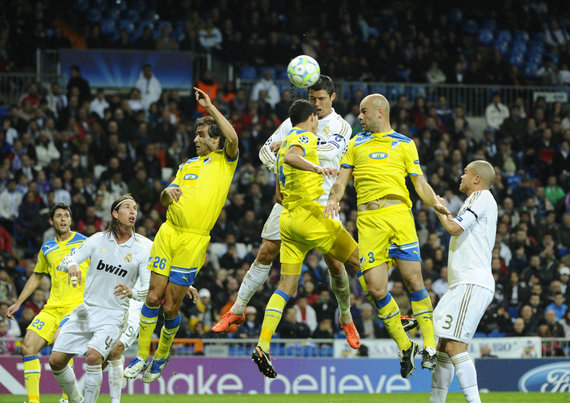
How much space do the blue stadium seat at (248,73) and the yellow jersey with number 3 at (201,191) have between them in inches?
521

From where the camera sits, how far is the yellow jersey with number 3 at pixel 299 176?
9.98 meters

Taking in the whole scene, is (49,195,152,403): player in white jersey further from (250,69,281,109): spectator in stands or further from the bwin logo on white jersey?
(250,69,281,109): spectator in stands

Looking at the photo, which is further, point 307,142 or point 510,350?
point 510,350

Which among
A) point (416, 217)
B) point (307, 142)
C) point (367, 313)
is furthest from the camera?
point (416, 217)

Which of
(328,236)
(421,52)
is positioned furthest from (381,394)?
(421,52)

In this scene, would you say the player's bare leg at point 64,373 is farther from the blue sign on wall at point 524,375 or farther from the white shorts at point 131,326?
the blue sign on wall at point 524,375

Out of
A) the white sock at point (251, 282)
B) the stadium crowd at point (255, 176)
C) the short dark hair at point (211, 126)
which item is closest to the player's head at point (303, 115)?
the short dark hair at point (211, 126)

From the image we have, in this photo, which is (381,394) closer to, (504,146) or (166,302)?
(166,302)

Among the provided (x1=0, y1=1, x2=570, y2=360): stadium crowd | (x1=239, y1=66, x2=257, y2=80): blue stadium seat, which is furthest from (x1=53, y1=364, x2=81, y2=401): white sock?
(x1=239, y1=66, x2=257, y2=80): blue stadium seat

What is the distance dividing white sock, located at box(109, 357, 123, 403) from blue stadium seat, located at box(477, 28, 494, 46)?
18.5 meters

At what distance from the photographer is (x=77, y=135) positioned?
67.5 feet

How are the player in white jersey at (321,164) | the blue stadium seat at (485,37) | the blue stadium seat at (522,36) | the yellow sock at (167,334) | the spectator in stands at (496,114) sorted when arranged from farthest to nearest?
the blue stadium seat at (485,37) → the blue stadium seat at (522,36) → the spectator in stands at (496,114) → the player in white jersey at (321,164) → the yellow sock at (167,334)

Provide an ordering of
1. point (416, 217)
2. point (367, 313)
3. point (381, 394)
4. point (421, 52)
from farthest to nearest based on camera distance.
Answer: point (421, 52) < point (416, 217) < point (367, 313) < point (381, 394)

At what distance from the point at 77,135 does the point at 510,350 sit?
1066cm
